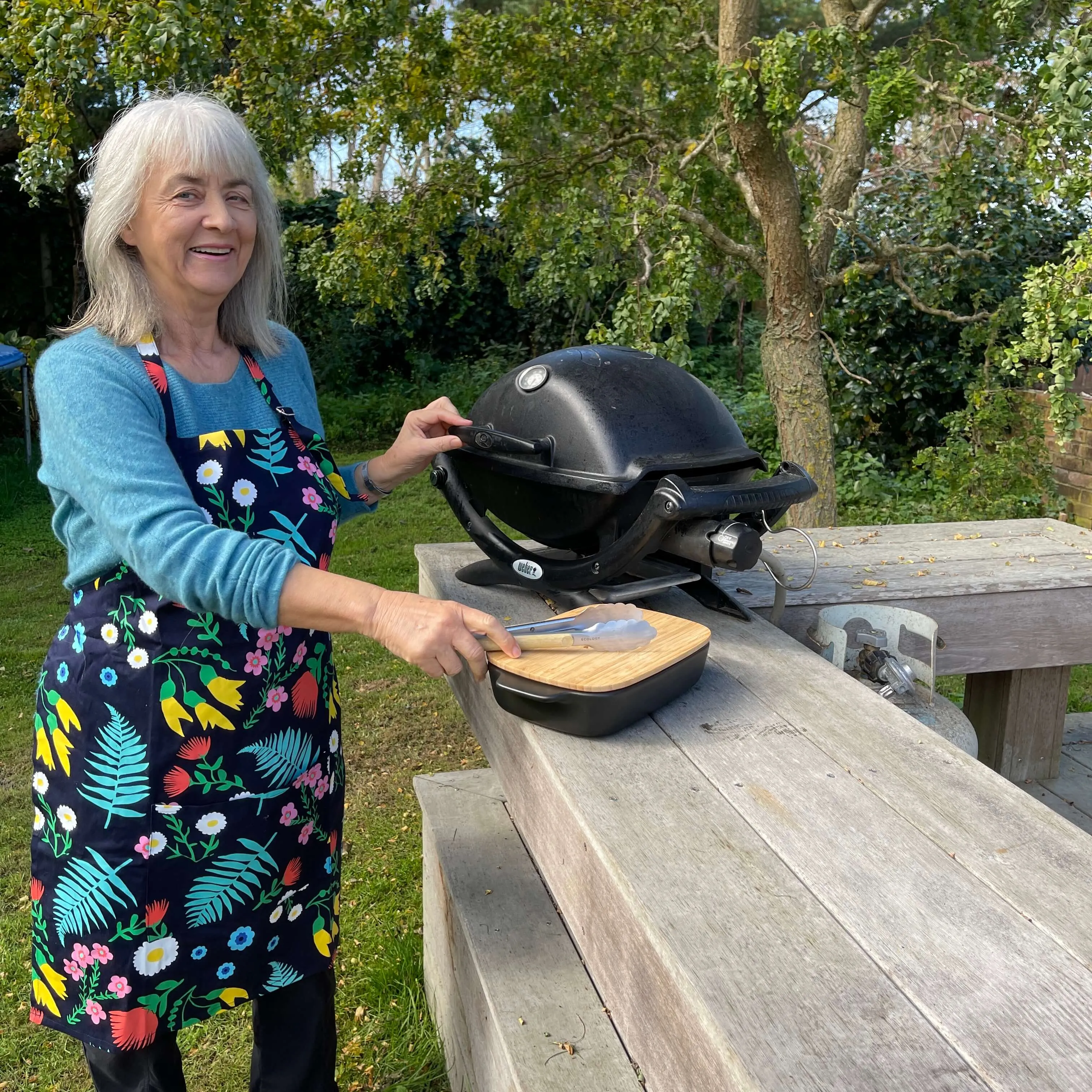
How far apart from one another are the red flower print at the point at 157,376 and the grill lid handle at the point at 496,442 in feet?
1.96

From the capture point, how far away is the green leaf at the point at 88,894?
1.54 meters

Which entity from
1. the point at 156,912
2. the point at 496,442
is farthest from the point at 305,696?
the point at 496,442

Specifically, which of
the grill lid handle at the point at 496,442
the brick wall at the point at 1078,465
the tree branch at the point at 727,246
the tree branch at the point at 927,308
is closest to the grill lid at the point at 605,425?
the grill lid handle at the point at 496,442

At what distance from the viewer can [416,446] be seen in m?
1.99

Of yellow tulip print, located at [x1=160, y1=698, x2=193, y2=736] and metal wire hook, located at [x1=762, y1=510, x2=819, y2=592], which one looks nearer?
yellow tulip print, located at [x1=160, y1=698, x2=193, y2=736]

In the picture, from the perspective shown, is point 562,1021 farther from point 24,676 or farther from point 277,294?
point 24,676

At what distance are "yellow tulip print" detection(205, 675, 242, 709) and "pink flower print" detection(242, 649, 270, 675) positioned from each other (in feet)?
0.06

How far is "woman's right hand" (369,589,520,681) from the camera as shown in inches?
52.9

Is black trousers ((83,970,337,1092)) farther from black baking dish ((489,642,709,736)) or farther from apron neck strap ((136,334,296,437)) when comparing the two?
apron neck strap ((136,334,296,437))

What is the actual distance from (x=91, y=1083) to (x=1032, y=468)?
5558 mm

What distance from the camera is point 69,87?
3.60 m

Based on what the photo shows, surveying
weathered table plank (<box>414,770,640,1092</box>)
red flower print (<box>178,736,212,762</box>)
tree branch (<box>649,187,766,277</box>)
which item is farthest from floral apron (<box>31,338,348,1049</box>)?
tree branch (<box>649,187,766,277</box>)

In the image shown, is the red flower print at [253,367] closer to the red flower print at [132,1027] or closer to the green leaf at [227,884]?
the green leaf at [227,884]

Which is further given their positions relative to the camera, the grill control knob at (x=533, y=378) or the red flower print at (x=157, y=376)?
the grill control knob at (x=533, y=378)
